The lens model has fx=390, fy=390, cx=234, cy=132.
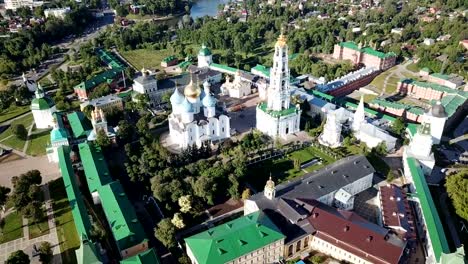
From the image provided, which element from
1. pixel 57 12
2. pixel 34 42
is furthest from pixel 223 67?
pixel 57 12

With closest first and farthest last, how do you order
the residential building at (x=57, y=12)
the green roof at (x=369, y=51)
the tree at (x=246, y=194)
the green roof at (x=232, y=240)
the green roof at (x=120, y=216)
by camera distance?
1. the green roof at (x=232, y=240)
2. the green roof at (x=120, y=216)
3. the tree at (x=246, y=194)
4. the green roof at (x=369, y=51)
5. the residential building at (x=57, y=12)

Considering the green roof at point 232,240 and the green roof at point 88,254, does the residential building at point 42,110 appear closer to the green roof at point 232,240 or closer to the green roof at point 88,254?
the green roof at point 88,254

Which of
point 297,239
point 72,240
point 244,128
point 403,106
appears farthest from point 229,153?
point 403,106

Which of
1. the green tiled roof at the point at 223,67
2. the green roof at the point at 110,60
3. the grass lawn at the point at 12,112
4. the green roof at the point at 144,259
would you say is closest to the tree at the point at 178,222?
the green roof at the point at 144,259

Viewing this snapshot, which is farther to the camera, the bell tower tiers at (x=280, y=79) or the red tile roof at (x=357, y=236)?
the bell tower tiers at (x=280, y=79)

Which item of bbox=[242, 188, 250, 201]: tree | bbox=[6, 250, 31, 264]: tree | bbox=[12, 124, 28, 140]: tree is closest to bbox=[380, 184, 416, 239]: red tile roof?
bbox=[242, 188, 250, 201]: tree
